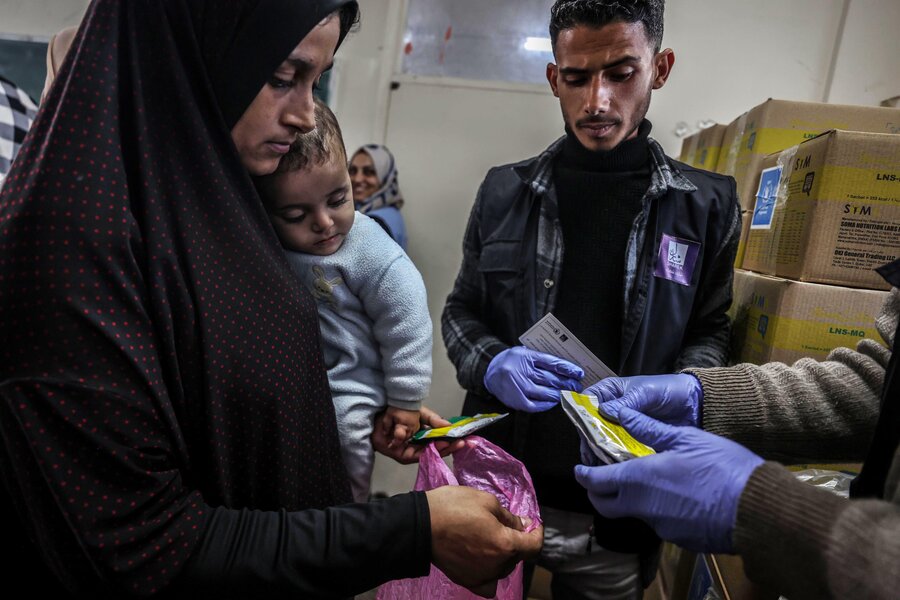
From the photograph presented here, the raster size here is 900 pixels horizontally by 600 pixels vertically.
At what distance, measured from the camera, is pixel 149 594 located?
62 centimetres

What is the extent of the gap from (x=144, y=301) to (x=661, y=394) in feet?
3.12

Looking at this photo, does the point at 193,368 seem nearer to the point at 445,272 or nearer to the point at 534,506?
the point at 534,506

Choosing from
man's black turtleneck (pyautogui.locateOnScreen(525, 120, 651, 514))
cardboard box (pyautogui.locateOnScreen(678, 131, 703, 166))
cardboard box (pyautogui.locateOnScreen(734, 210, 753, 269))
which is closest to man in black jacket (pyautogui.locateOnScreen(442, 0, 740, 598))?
man's black turtleneck (pyautogui.locateOnScreen(525, 120, 651, 514))

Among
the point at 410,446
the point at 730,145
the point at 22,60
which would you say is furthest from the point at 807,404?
the point at 22,60

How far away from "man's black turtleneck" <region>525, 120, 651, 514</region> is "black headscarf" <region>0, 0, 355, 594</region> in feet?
2.69

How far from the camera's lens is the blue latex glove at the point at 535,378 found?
126cm

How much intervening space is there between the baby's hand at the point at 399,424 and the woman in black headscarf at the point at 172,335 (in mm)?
319

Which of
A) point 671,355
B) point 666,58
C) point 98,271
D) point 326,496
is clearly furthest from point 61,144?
point 666,58

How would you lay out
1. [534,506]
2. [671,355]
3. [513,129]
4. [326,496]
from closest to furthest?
[326,496] < [534,506] < [671,355] < [513,129]

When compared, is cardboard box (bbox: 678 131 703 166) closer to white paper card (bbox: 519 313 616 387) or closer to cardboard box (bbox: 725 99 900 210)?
cardboard box (bbox: 725 99 900 210)

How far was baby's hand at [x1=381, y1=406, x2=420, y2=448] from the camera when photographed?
3.76ft

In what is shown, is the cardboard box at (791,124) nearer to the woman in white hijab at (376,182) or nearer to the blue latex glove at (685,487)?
the blue latex glove at (685,487)

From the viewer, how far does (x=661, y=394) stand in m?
1.12

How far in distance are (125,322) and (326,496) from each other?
47 cm
